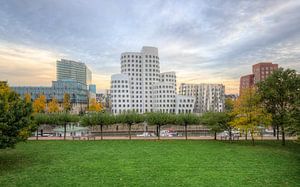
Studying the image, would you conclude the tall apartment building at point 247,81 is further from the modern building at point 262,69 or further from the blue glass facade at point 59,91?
the blue glass facade at point 59,91

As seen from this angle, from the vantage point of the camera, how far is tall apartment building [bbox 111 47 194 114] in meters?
130

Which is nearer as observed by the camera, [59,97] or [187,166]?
[187,166]

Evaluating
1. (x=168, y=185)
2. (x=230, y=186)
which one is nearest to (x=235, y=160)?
(x=230, y=186)

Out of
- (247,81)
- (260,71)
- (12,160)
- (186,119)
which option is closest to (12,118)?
(12,160)

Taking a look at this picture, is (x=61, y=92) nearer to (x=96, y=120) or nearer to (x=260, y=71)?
(x=96, y=120)

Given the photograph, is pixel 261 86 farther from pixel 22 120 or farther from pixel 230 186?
pixel 22 120

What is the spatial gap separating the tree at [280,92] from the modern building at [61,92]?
123 meters

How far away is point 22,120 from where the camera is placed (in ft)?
92.3

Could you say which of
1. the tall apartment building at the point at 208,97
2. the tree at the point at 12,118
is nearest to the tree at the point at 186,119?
the tree at the point at 12,118

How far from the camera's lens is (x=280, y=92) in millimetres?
39938

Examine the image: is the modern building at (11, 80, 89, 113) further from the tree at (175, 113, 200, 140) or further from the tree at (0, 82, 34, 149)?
the tree at (0, 82, 34, 149)

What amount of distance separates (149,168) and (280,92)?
1011 inches

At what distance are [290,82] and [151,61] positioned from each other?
107231 mm

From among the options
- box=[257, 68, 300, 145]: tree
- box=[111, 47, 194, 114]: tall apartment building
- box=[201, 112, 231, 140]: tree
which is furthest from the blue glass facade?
box=[257, 68, 300, 145]: tree
